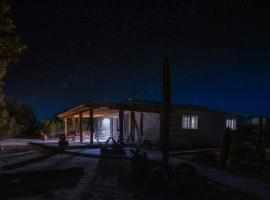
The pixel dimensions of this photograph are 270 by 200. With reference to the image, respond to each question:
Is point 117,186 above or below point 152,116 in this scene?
below

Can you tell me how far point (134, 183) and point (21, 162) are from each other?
726 cm

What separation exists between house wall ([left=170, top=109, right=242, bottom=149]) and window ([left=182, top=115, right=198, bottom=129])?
27 cm

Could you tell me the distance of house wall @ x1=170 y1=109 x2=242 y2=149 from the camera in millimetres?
23828

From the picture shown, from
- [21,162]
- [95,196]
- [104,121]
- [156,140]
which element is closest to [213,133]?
[156,140]

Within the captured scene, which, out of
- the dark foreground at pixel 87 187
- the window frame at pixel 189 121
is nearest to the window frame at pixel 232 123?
the window frame at pixel 189 121

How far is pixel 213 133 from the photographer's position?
26734 millimetres

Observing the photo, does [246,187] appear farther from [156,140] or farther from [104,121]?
[104,121]

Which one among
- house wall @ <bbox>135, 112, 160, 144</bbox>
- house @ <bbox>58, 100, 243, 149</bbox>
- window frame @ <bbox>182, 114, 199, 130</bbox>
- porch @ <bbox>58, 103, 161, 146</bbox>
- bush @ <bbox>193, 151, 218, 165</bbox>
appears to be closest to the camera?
bush @ <bbox>193, 151, 218, 165</bbox>

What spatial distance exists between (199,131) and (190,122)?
3.99 feet

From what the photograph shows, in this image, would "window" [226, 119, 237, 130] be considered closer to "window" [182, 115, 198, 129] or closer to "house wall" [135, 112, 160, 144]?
"window" [182, 115, 198, 129]

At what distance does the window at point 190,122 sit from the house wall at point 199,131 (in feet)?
0.90

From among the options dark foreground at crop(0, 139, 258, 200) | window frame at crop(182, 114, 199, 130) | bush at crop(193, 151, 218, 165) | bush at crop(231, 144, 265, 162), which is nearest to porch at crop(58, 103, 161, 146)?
window frame at crop(182, 114, 199, 130)

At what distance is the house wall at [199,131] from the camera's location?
78.2 ft

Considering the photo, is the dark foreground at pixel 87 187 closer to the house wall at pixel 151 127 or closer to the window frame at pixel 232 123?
the house wall at pixel 151 127
